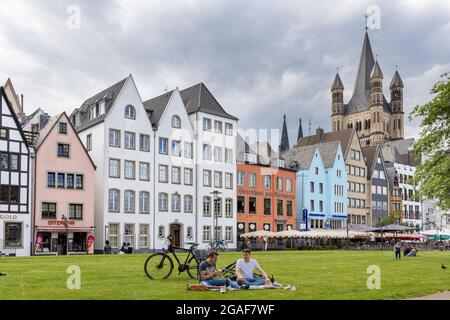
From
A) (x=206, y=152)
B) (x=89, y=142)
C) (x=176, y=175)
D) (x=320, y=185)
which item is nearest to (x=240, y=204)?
(x=206, y=152)

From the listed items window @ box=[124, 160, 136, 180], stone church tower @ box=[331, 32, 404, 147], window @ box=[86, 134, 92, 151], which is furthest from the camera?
stone church tower @ box=[331, 32, 404, 147]

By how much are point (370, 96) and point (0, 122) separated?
417ft

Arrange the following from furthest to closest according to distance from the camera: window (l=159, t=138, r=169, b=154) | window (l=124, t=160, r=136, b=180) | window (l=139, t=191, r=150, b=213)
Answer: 1. window (l=159, t=138, r=169, b=154)
2. window (l=139, t=191, r=150, b=213)
3. window (l=124, t=160, r=136, b=180)

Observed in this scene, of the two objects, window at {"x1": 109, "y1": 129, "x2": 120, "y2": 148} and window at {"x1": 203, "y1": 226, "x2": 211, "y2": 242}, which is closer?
window at {"x1": 109, "y1": 129, "x2": 120, "y2": 148}

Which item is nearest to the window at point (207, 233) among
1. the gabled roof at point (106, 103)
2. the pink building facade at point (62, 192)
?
the pink building facade at point (62, 192)

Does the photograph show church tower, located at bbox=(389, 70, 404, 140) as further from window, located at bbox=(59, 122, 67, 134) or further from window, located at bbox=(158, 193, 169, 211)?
window, located at bbox=(59, 122, 67, 134)

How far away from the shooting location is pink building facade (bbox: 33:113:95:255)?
183 ft

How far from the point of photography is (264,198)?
3095 inches

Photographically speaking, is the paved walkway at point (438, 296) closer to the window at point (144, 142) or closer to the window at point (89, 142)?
the window at point (144, 142)

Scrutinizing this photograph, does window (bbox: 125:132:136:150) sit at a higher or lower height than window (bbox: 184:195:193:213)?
higher

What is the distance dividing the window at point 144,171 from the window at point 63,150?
856cm

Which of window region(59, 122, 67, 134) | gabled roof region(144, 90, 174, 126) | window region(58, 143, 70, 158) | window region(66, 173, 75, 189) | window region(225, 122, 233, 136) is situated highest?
gabled roof region(144, 90, 174, 126)

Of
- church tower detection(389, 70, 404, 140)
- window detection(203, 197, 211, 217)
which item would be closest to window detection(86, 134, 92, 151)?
window detection(203, 197, 211, 217)

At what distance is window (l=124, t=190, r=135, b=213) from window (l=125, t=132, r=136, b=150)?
4487mm
